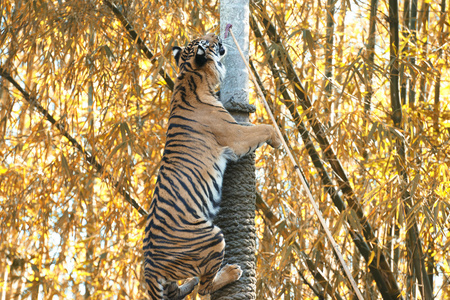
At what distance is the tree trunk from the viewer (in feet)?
6.47

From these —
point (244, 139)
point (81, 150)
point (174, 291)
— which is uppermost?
point (81, 150)

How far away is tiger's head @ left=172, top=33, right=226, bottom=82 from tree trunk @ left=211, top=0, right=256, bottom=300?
0.16 metres

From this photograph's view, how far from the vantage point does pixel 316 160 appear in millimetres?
2877

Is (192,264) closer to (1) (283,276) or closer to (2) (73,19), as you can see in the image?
(1) (283,276)

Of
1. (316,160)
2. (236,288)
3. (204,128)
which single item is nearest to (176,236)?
(236,288)

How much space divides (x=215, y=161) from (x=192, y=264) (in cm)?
37

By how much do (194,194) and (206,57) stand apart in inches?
22.9

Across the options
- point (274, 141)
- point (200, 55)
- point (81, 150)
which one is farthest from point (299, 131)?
point (81, 150)

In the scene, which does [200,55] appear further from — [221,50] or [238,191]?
[238,191]

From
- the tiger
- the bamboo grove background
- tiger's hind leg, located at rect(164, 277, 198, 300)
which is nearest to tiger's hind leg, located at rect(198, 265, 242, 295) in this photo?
the tiger

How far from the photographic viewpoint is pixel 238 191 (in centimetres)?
199

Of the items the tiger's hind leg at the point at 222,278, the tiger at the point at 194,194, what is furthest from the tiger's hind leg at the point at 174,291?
the tiger's hind leg at the point at 222,278

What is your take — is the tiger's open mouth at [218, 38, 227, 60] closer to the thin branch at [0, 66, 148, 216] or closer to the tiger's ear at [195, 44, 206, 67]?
the tiger's ear at [195, 44, 206, 67]

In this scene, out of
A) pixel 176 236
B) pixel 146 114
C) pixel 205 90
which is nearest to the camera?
pixel 176 236
